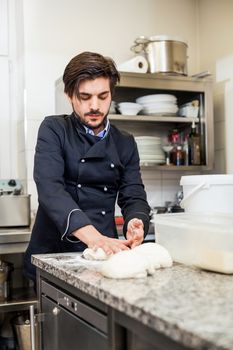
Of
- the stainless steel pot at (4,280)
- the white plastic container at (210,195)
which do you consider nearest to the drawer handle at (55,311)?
the white plastic container at (210,195)

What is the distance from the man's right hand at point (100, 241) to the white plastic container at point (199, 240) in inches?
4.4

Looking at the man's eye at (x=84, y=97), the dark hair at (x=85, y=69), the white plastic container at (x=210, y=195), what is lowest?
the white plastic container at (x=210, y=195)

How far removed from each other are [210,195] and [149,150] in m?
0.97

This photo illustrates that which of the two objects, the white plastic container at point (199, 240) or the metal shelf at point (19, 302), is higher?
the white plastic container at point (199, 240)

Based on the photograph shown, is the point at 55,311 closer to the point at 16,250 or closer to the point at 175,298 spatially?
the point at 175,298

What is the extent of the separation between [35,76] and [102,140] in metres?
1.34

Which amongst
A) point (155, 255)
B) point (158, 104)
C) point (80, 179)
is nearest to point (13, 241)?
point (80, 179)

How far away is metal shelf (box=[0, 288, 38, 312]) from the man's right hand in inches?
42.1

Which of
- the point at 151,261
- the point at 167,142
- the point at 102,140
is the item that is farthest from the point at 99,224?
the point at 167,142

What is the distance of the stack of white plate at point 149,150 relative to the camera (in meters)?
2.83

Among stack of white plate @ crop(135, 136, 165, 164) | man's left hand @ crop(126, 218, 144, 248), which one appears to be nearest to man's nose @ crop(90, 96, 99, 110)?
man's left hand @ crop(126, 218, 144, 248)

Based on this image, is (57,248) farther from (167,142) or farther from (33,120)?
(167,142)

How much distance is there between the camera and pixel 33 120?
287cm

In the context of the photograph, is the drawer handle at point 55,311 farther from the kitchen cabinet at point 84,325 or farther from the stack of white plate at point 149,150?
the stack of white plate at point 149,150
